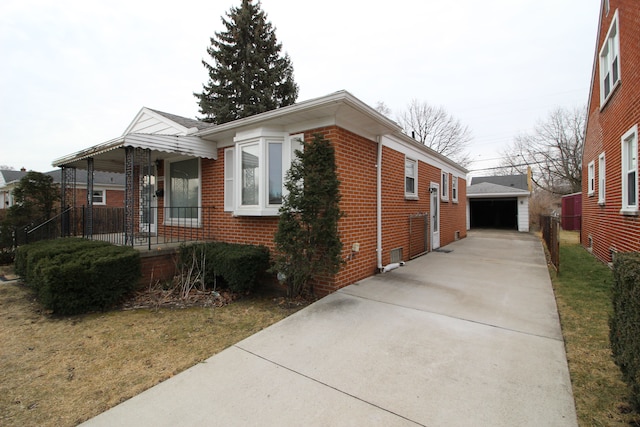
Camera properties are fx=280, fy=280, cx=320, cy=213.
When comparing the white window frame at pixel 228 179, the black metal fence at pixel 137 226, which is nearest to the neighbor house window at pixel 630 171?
the white window frame at pixel 228 179

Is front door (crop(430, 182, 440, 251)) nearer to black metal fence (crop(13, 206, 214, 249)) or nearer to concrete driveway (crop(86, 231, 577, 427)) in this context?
concrete driveway (crop(86, 231, 577, 427))

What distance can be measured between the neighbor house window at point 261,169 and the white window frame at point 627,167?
257 inches

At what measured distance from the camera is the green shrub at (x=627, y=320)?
5.68 feet

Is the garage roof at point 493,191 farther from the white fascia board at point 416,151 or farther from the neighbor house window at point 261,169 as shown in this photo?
the neighbor house window at point 261,169

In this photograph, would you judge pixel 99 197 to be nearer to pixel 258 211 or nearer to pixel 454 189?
pixel 258 211

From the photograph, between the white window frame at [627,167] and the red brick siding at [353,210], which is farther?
the white window frame at [627,167]

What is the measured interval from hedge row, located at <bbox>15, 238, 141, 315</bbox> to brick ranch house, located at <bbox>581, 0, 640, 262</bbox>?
28.5 ft

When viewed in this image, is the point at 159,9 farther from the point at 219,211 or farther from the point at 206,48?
the point at 206,48

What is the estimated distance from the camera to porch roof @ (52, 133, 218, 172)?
5380mm

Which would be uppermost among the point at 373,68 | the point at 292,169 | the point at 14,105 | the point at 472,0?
the point at 373,68

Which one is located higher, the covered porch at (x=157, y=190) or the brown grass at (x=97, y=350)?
the covered porch at (x=157, y=190)

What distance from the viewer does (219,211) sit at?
664 cm

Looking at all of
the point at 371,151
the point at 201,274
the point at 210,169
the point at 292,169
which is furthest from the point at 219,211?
the point at 371,151

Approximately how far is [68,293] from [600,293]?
868cm
